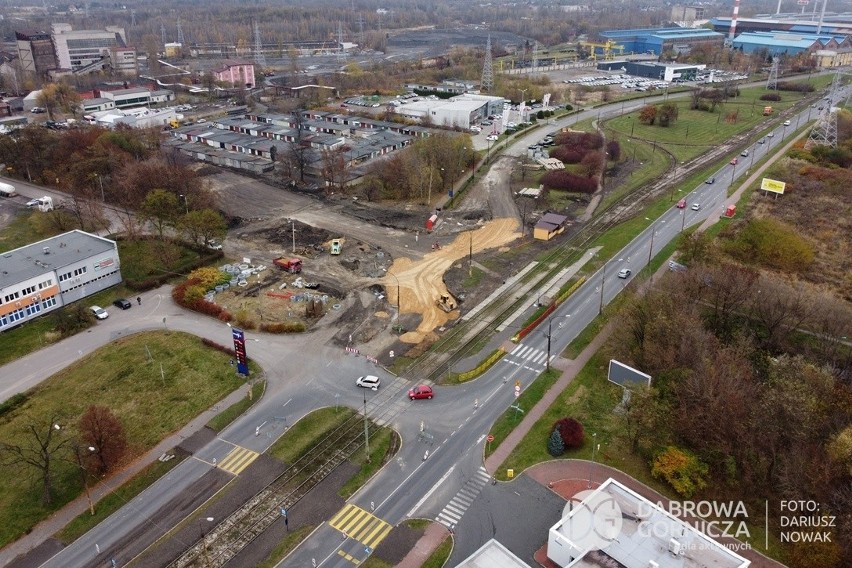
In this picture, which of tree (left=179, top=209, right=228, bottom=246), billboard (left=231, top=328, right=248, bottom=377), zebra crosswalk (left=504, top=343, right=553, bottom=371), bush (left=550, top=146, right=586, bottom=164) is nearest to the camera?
billboard (left=231, top=328, right=248, bottom=377)

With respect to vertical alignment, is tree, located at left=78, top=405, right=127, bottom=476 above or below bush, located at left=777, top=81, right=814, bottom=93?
below

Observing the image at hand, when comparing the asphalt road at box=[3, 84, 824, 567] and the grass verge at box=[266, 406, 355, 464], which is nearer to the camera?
the asphalt road at box=[3, 84, 824, 567]

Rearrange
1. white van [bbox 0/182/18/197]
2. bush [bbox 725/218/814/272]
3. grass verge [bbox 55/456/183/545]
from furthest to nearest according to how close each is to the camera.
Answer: white van [bbox 0/182/18/197] → bush [bbox 725/218/814/272] → grass verge [bbox 55/456/183/545]

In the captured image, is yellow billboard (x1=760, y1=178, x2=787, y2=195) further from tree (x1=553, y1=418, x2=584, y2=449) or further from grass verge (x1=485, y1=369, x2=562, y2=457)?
tree (x1=553, y1=418, x2=584, y2=449)

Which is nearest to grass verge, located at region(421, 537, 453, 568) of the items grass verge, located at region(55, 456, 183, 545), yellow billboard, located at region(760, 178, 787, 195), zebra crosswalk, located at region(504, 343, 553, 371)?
grass verge, located at region(55, 456, 183, 545)

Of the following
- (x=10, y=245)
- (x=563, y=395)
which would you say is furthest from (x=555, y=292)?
(x=10, y=245)

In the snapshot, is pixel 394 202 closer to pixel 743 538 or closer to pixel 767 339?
pixel 767 339
